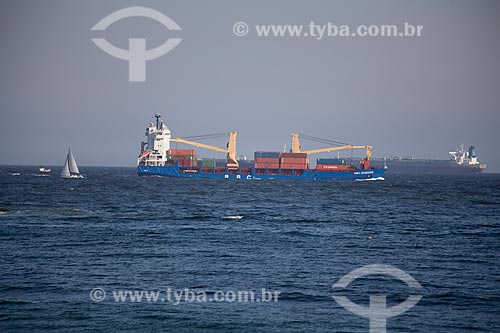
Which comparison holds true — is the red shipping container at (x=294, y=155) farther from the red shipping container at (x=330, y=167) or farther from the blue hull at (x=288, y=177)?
the red shipping container at (x=330, y=167)

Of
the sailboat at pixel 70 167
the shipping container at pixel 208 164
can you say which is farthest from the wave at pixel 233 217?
the shipping container at pixel 208 164

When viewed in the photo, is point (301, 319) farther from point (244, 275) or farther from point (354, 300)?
point (244, 275)

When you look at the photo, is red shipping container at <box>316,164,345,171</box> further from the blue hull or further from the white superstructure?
the white superstructure

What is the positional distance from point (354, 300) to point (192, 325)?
691 cm

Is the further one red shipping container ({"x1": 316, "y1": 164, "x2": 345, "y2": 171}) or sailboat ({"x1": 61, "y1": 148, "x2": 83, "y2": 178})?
red shipping container ({"x1": 316, "y1": 164, "x2": 345, "y2": 171})

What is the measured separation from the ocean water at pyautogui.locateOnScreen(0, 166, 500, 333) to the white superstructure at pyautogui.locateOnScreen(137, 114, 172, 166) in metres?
104

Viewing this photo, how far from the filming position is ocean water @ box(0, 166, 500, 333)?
2077 cm

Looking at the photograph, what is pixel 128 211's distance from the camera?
60.2 m

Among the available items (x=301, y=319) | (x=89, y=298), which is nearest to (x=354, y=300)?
(x=301, y=319)

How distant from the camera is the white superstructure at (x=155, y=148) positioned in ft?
527

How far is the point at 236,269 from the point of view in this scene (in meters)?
29.1

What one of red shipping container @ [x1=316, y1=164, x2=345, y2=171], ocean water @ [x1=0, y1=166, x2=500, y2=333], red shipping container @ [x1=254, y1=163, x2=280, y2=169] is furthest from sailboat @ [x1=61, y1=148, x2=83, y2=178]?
ocean water @ [x1=0, y1=166, x2=500, y2=333]

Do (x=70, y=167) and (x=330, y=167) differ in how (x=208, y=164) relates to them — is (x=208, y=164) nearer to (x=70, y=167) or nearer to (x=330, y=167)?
(x=330, y=167)

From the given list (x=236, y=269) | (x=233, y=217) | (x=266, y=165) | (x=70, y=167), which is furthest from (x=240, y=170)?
(x=236, y=269)
